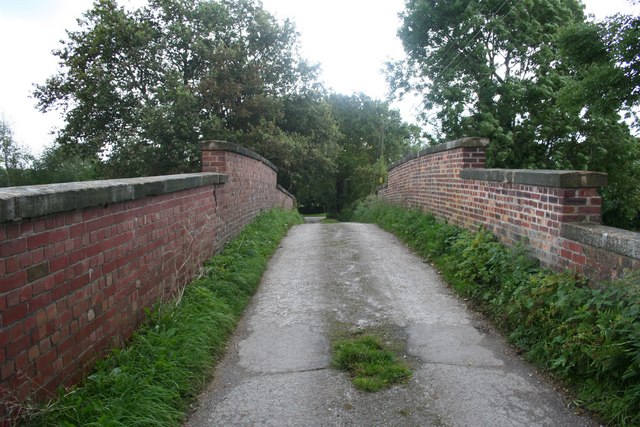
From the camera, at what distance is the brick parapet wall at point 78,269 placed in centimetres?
219

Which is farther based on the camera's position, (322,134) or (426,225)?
(322,134)

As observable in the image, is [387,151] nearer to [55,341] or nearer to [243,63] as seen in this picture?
[243,63]

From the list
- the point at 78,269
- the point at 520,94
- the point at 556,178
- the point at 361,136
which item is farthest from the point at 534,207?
the point at 361,136

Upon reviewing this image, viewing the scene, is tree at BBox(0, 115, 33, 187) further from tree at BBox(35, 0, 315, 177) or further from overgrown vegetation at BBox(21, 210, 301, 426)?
overgrown vegetation at BBox(21, 210, 301, 426)

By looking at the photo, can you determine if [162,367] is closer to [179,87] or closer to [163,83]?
[179,87]

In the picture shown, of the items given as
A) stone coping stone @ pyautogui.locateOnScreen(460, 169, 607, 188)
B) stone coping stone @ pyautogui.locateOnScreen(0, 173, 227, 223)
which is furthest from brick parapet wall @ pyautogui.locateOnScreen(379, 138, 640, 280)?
stone coping stone @ pyautogui.locateOnScreen(0, 173, 227, 223)

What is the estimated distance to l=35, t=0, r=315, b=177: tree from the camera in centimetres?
1772

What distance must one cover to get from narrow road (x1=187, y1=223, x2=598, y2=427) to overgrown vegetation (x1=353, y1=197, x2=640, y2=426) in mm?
167

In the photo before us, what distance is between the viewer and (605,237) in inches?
132

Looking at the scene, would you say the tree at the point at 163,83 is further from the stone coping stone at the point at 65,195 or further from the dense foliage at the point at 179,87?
the stone coping stone at the point at 65,195

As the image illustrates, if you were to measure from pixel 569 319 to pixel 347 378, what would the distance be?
63.5 inches

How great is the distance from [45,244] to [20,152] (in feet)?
138

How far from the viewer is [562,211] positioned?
402 centimetres

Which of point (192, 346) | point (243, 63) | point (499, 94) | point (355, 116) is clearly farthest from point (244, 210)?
point (355, 116)
